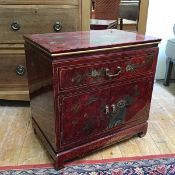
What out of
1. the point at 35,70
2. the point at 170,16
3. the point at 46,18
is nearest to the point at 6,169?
the point at 35,70

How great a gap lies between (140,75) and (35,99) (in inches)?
22.4

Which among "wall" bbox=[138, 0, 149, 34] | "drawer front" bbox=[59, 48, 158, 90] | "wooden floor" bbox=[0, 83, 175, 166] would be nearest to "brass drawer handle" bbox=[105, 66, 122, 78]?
"drawer front" bbox=[59, 48, 158, 90]

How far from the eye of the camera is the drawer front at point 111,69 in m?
1.02

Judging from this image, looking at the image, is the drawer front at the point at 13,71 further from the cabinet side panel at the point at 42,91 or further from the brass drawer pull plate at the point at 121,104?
the brass drawer pull plate at the point at 121,104

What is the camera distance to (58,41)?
111cm

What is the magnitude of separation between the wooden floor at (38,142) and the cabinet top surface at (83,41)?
0.60 meters

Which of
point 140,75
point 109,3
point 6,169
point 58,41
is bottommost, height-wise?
point 6,169

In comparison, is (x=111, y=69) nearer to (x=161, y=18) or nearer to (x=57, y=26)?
(x=57, y=26)

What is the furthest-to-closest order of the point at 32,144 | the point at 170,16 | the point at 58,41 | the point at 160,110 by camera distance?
the point at 170,16
the point at 160,110
the point at 32,144
the point at 58,41

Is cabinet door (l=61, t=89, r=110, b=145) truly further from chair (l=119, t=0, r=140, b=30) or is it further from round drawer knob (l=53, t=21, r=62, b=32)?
chair (l=119, t=0, r=140, b=30)

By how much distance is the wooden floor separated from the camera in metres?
1.28

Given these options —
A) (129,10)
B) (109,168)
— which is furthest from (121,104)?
(129,10)

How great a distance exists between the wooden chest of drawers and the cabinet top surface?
0.28m

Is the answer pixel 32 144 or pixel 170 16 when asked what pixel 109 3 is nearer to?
pixel 170 16
